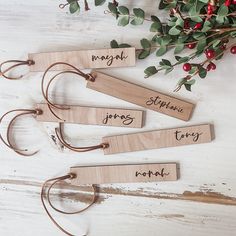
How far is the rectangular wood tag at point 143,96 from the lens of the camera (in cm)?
80

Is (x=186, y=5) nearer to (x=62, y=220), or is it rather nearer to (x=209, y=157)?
(x=209, y=157)

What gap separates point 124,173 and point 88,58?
22 centimetres

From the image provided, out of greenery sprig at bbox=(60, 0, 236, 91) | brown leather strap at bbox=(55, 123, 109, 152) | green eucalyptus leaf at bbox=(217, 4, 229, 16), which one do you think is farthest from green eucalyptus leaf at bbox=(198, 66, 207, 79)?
brown leather strap at bbox=(55, 123, 109, 152)

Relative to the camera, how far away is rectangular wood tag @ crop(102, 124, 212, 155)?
0.80 metres

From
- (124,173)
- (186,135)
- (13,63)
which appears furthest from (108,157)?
(13,63)

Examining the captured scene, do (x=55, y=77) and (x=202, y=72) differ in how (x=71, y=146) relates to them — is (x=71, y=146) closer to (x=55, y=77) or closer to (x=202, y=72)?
(x=55, y=77)

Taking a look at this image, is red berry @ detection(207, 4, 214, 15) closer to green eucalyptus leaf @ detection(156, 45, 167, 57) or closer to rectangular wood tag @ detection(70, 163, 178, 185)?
green eucalyptus leaf @ detection(156, 45, 167, 57)

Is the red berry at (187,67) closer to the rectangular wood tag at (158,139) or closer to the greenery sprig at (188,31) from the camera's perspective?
the greenery sprig at (188,31)

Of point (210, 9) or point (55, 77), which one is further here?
point (55, 77)

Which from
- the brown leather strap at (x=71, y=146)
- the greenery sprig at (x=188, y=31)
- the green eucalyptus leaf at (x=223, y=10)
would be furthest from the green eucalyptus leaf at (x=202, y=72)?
the brown leather strap at (x=71, y=146)

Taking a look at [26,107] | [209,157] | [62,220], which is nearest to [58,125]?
[26,107]

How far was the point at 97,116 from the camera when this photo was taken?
826mm

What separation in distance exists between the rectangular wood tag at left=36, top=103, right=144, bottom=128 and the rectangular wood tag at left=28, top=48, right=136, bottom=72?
77 millimetres

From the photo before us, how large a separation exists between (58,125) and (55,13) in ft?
0.69
